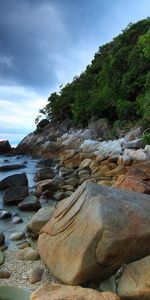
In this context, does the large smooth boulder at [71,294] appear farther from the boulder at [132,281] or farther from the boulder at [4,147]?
the boulder at [4,147]

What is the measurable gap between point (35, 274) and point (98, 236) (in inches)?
51.3

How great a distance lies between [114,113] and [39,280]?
28612 mm

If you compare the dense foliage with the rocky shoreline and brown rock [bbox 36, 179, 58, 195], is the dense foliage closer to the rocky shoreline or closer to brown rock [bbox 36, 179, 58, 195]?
brown rock [bbox 36, 179, 58, 195]

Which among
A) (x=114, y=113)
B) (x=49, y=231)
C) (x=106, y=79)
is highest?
(x=106, y=79)

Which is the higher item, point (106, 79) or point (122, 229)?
point (106, 79)

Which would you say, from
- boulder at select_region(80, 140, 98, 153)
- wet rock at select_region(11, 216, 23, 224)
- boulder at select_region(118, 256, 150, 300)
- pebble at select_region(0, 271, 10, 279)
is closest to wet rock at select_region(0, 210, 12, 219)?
wet rock at select_region(11, 216, 23, 224)

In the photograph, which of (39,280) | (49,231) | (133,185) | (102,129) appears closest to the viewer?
(39,280)

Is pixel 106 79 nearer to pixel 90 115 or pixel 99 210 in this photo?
pixel 90 115

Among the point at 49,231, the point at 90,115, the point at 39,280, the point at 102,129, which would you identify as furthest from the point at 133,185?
the point at 90,115

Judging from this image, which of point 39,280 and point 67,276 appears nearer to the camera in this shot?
point 67,276

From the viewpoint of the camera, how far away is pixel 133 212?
5578 millimetres

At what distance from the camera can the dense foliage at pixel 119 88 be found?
95.5 feet

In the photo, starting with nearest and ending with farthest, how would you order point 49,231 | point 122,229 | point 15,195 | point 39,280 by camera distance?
1. point 122,229
2. point 39,280
3. point 49,231
4. point 15,195

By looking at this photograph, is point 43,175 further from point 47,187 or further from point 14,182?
point 47,187
